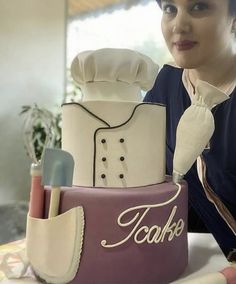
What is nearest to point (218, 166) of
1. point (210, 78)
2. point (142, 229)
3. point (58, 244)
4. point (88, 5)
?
point (210, 78)

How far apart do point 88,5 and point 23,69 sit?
0.68 meters

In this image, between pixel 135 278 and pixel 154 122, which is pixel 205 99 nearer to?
pixel 154 122

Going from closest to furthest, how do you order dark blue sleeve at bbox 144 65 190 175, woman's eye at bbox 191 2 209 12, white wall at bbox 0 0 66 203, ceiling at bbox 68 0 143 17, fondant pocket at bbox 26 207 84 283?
1. fondant pocket at bbox 26 207 84 283
2. woman's eye at bbox 191 2 209 12
3. dark blue sleeve at bbox 144 65 190 175
4. white wall at bbox 0 0 66 203
5. ceiling at bbox 68 0 143 17

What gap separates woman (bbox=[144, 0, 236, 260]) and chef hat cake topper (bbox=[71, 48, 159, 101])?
11 cm

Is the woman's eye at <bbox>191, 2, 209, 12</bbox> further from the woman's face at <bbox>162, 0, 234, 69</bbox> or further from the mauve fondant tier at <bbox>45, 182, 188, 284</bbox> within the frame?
the mauve fondant tier at <bbox>45, 182, 188, 284</bbox>

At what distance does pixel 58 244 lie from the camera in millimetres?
605

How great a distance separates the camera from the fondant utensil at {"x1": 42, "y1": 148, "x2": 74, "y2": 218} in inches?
23.8

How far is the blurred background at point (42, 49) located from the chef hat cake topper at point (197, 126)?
1.88m

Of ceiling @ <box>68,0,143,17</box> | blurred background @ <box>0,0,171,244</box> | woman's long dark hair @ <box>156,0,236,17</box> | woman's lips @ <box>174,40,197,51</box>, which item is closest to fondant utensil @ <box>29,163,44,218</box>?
woman's lips @ <box>174,40,197,51</box>

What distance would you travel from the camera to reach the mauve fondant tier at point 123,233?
0.60m

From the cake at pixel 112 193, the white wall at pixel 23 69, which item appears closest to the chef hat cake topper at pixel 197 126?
the cake at pixel 112 193

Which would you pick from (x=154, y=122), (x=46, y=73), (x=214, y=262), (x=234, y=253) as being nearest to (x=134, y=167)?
(x=154, y=122)

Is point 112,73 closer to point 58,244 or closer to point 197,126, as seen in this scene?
point 197,126

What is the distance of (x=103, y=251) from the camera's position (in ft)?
2.00
